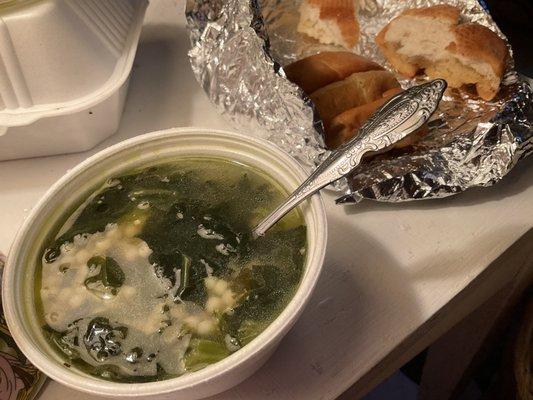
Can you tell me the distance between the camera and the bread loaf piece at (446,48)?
32.4 inches

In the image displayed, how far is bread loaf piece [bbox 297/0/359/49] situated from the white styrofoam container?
0.94 feet

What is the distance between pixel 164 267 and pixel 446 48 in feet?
1.74

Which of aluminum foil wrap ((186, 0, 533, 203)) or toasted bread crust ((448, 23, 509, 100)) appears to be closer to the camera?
aluminum foil wrap ((186, 0, 533, 203))

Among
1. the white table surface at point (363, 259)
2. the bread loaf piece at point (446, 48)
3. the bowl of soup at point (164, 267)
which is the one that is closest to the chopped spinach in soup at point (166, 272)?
the bowl of soup at point (164, 267)

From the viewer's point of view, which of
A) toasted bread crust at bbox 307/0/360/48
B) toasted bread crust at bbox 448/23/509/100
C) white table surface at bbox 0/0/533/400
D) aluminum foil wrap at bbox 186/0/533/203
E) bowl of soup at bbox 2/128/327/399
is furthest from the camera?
toasted bread crust at bbox 307/0/360/48

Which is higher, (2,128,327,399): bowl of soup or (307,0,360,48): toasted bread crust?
(307,0,360,48): toasted bread crust

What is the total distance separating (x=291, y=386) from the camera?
0.59 m

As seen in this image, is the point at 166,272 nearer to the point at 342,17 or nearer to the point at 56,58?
the point at 56,58

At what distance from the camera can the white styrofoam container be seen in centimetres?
69

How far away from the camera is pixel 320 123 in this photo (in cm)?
73

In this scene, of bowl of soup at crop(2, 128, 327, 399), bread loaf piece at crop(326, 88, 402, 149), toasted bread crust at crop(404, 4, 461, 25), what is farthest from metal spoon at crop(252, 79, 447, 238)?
toasted bread crust at crop(404, 4, 461, 25)

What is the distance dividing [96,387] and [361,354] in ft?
0.87

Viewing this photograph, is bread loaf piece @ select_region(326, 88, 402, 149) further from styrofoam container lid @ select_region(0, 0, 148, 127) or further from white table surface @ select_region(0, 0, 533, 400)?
styrofoam container lid @ select_region(0, 0, 148, 127)

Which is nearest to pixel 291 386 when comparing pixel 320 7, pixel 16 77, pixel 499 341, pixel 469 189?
pixel 469 189
